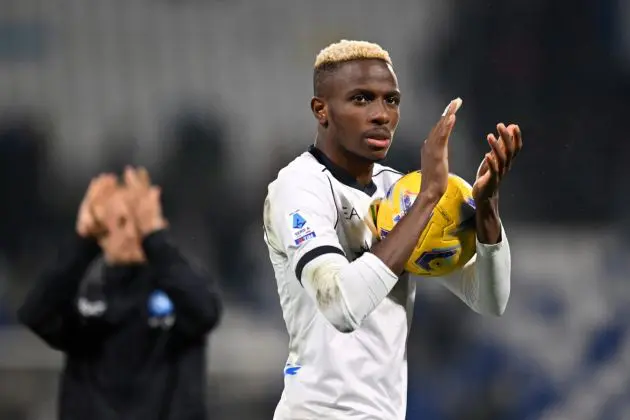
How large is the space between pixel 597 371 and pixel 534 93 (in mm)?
1642

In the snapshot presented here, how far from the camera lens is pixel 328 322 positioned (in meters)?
2.60

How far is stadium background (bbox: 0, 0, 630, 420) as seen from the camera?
5727 millimetres

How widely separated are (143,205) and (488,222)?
221cm

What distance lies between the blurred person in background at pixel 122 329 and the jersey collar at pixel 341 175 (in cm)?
158

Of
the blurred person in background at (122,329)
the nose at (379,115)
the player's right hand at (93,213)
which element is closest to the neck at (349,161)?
the nose at (379,115)

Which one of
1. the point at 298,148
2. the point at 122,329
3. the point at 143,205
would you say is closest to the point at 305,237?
the point at 122,329

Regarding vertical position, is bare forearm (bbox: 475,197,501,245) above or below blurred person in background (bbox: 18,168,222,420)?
above

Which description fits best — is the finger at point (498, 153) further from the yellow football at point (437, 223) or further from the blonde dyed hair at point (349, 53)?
the blonde dyed hair at point (349, 53)

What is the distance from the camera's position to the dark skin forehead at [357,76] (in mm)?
2709

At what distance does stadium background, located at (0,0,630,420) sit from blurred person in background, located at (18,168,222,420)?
55.1 inches

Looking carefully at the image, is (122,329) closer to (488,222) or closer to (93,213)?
→ (93,213)

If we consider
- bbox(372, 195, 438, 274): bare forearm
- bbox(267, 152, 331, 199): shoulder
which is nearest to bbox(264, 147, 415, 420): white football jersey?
bbox(267, 152, 331, 199): shoulder

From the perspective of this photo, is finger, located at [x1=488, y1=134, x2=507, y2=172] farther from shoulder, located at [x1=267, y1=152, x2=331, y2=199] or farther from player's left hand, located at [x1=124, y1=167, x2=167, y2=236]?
player's left hand, located at [x1=124, y1=167, x2=167, y2=236]

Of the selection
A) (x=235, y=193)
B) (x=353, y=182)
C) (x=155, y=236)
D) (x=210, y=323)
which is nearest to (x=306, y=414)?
(x=353, y=182)
